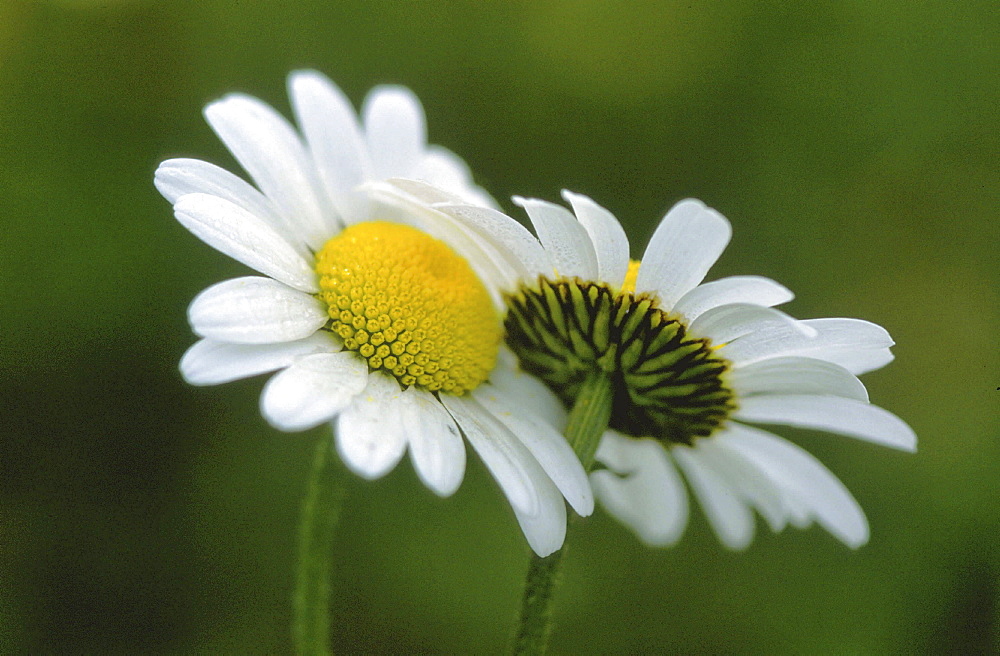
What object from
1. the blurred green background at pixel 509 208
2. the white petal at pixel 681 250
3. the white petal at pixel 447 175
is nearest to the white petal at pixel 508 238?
the white petal at pixel 681 250

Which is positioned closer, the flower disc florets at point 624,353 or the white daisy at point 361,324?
the white daisy at point 361,324

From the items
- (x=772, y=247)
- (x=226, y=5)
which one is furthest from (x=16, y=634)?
(x=772, y=247)

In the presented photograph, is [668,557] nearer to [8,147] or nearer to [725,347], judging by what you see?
[725,347]

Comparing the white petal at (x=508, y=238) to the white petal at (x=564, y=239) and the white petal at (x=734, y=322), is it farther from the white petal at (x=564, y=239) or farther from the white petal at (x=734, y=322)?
the white petal at (x=734, y=322)

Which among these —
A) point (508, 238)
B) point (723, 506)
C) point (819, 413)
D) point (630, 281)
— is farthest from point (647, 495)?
point (508, 238)

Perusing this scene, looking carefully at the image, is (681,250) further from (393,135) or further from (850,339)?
(393,135)
